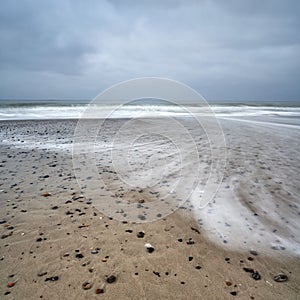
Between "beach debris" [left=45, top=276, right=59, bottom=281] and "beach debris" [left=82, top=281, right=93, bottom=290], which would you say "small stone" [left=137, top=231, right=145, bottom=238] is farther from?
"beach debris" [left=45, top=276, right=59, bottom=281]

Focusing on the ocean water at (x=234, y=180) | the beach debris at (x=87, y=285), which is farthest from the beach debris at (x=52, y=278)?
the ocean water at (x=234, y=180)

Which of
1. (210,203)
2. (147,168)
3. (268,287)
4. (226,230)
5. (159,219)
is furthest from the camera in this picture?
(147,168)

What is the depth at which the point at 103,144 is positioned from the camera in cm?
1012

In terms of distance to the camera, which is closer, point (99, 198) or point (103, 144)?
point (99, 198)

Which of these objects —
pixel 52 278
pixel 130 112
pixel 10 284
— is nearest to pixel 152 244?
pixel 52 278

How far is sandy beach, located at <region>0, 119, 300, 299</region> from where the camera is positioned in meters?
2.52

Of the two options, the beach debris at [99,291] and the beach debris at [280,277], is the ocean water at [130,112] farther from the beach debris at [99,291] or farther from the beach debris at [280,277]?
the beach debris at [99,291]

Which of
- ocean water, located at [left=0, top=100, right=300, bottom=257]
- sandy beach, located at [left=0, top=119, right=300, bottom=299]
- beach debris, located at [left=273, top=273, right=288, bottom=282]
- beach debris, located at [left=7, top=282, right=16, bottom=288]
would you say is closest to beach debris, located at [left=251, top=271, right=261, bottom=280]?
sandy beach, located at [left=0, top=119, right=300, bottom=299]

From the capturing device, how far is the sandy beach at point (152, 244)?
2520 mm

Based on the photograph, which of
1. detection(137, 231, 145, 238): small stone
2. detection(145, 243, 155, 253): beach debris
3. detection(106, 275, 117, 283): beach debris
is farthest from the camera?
detection(137, 231, 145, 238): small stone

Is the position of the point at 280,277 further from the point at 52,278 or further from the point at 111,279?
the point at 52,278

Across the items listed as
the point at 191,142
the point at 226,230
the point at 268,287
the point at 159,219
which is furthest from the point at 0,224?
the point at 191,142

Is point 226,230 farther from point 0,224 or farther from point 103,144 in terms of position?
point 103,144

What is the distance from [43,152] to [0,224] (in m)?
5.27
